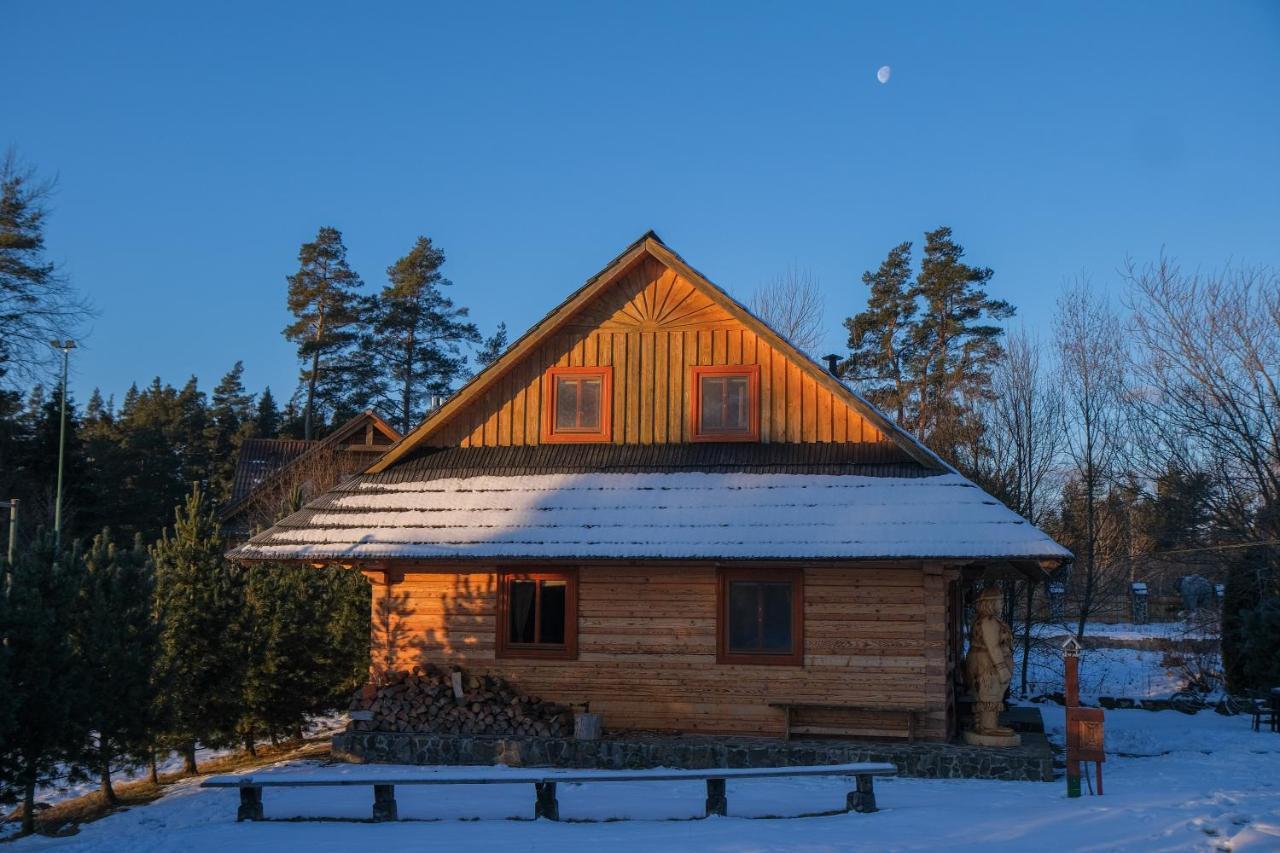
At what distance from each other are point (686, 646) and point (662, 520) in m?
1.71

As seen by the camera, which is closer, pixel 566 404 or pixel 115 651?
pixel 115 651

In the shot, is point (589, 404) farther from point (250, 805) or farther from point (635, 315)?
point (250, 805)

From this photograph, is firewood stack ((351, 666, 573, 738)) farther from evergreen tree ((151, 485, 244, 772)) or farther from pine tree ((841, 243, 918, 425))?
pine tree ((841, 243, 918, 425))

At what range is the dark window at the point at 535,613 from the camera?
48.7 ft

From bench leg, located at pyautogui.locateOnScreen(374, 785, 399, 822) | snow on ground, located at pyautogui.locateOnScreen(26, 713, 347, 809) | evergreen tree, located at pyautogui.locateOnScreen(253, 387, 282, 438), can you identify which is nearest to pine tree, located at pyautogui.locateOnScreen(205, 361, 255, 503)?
evergreen tree, located at pyautogui.locateOnScreen(253, 387, 282, 438)

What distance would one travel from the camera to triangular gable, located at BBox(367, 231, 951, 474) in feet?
50.2

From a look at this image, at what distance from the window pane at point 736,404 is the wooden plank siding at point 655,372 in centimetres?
23

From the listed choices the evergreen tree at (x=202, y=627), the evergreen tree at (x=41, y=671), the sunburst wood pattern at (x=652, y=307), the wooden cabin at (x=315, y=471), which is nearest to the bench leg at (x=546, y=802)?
the evergreen tree at (x=41, y=671)

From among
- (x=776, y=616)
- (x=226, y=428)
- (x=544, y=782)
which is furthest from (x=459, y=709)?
(x=226, y=428)

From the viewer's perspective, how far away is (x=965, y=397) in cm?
3319

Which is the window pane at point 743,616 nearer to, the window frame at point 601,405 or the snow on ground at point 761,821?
the snow on ground at point 761,821

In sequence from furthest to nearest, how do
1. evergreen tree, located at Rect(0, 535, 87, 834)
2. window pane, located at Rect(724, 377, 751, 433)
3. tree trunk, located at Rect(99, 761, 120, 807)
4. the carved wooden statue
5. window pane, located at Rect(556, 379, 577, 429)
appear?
window pane, located at Rect(556, 379, 577, 429)
window pane, located at Rect(724, 377, 751, 433)
tree trunk, located at Rect(99, 761, 120, 807)
the carved wooden statue
evergreen tree, located at Rect(0, 535, 87, 834)

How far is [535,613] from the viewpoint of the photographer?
49.2 feet

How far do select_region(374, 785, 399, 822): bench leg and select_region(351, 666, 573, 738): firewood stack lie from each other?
11.4ft
